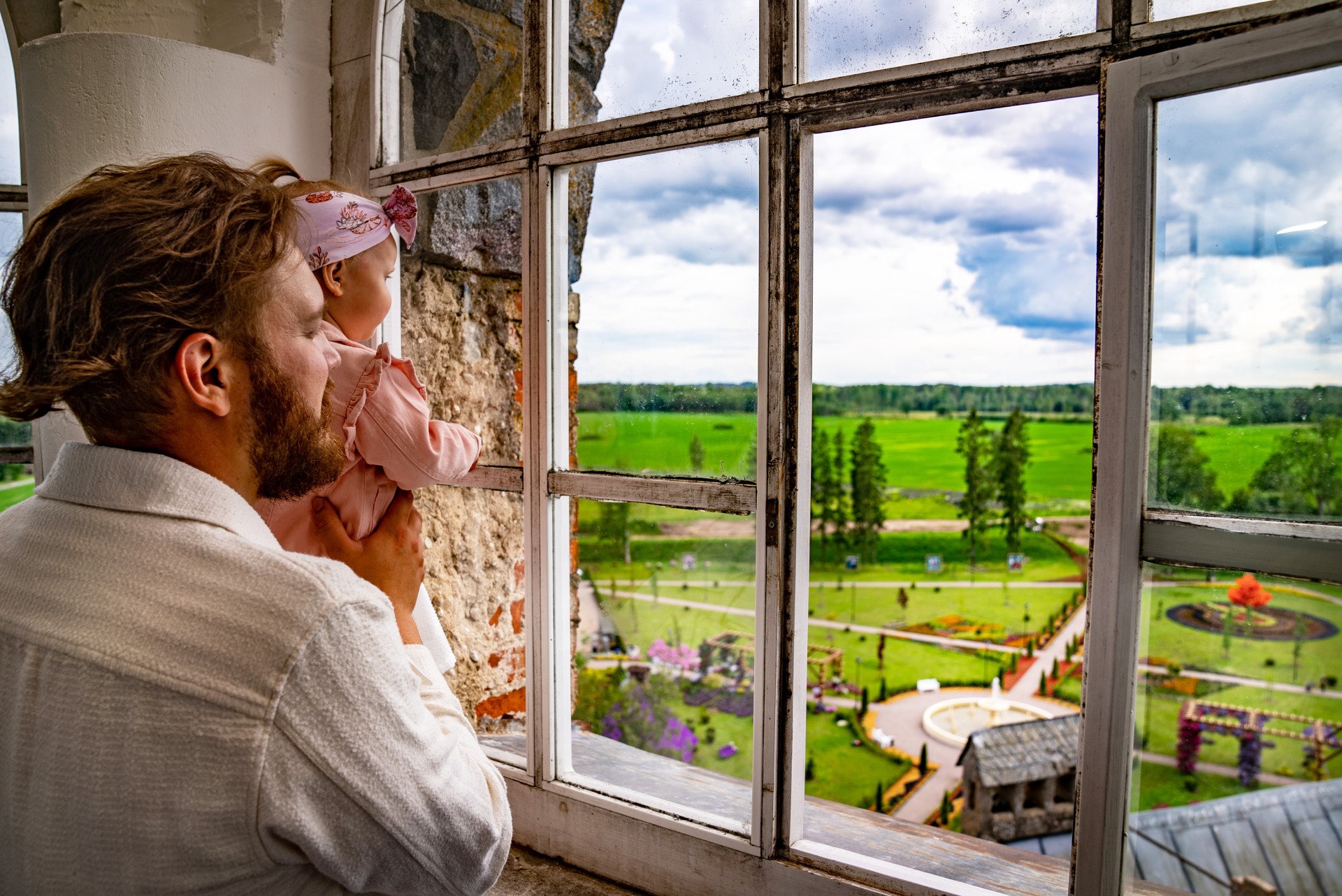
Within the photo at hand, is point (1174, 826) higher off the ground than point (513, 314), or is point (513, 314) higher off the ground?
point (513, 314)

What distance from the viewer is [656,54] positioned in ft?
5.54

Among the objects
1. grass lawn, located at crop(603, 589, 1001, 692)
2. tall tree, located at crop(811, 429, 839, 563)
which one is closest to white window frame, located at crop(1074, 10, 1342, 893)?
tall tree, located at crop(811, 429, 839, 563)

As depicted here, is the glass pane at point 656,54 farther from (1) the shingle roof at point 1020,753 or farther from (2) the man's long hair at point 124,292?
(1) the shingle roof at point 1020,753

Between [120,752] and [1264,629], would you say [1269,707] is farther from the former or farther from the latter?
[120,752]

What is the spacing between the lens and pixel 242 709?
0.68 meters

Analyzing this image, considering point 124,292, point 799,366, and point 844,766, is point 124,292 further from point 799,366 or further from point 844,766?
point 844,766

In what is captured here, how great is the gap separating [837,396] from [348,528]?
1589cm

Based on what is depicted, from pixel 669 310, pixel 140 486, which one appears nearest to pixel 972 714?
pixel 669 310

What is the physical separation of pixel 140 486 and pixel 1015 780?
36.1ft

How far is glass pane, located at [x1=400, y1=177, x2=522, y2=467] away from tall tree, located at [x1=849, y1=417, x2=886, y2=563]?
13593 mm

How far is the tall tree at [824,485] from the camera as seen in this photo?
50.5 feet

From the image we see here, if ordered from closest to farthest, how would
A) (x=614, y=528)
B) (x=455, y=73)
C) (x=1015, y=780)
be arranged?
(x=455, y=73), (x=614, y=528), (x=1015, y=780)

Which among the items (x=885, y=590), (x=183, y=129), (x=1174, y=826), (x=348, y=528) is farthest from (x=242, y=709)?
(x=885, y=590)

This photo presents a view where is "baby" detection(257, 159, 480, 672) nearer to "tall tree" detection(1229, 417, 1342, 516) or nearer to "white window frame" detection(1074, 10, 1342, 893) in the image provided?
"white window frame" detection(1074, 10, 1342, 893)
